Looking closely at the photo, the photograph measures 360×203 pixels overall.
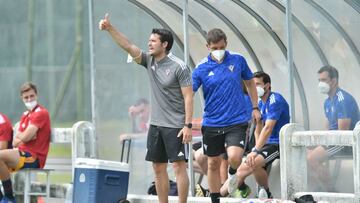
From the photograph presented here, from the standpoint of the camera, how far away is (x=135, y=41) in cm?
1812

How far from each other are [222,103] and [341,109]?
126cm

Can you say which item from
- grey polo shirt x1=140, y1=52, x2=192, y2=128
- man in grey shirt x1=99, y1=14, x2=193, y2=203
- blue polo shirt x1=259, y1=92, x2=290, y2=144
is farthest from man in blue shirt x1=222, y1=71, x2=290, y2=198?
grey polo shirt x1=140, y1=52, x2=192, y2=128

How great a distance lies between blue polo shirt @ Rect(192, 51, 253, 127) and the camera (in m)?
14.8

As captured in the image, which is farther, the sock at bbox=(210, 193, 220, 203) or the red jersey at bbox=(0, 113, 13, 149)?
the red jersey at bbox=(0, 113, 13, 149)

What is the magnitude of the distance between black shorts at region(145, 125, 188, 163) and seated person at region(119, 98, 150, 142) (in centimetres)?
260

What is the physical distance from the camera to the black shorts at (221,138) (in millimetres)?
14773

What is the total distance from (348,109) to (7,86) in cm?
1410

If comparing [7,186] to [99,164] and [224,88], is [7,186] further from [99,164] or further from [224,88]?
[224,88]

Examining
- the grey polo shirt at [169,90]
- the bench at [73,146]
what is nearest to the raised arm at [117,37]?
the grey polo shirt at [169,90]

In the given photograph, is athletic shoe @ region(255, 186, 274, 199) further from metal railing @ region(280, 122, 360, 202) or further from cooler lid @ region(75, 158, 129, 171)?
cooler lid @ region(75, 158, 129, 171)

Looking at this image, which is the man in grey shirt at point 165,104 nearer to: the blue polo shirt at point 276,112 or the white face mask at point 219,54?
the white face mask at point 219,54

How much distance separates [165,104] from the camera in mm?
14734

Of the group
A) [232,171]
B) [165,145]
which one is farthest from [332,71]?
[165,145]

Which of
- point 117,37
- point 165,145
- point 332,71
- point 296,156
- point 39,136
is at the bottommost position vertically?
point 296,156
